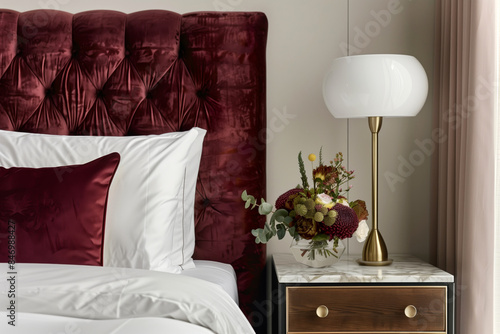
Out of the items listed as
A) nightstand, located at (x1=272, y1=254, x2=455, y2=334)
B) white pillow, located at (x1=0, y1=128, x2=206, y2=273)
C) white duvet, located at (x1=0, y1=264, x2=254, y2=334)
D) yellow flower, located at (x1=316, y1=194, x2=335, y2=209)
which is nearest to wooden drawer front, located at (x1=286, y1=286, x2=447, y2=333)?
nightstand, located at (x1=272, y1=254, x2=455, y2=334)

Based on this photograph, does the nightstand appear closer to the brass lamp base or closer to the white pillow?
the brass lamp base

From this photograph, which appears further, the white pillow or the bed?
the bed

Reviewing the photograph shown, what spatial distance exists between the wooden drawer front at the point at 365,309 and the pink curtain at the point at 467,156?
0.17m

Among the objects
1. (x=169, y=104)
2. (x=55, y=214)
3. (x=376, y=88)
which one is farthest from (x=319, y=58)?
(x=55, y=214)

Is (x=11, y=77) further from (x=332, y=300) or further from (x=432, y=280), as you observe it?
(x=432, y=280)

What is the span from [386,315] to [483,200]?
47 centimetres

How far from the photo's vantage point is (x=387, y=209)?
A: 97.4 inches

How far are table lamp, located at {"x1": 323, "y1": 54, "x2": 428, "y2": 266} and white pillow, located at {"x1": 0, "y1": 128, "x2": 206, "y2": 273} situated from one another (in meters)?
0.52

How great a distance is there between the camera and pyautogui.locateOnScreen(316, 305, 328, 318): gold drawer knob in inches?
75.0

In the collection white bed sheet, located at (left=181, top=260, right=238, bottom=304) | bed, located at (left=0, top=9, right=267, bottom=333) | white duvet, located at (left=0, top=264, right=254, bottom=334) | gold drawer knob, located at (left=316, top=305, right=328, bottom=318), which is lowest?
gold drawer knob, located at (left=316, top=305, right=328, bottom=318)

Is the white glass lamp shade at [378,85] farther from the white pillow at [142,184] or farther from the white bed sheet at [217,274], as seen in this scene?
the white bed sheet at [217,274]

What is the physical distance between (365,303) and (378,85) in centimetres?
70

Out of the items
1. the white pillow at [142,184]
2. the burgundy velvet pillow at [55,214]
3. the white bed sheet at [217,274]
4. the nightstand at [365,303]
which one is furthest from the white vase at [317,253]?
the burgundy velvet pillow at [55,214]

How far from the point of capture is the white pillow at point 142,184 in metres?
1.88
